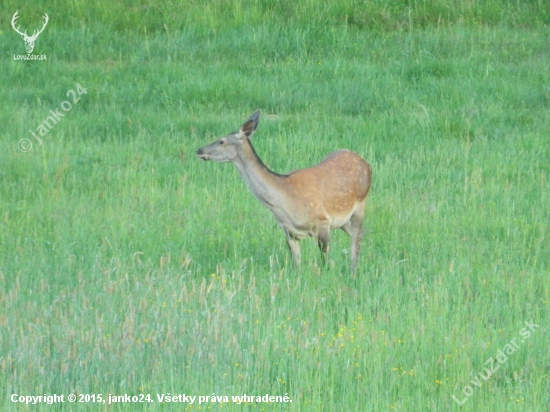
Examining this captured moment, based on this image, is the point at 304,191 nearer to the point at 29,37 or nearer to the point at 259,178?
the point at 259,178

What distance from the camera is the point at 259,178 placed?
27.6 feet

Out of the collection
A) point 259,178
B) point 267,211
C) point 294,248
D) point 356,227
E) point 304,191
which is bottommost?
point 267,211

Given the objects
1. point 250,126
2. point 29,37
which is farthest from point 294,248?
point 29,37

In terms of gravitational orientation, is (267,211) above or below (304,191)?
below

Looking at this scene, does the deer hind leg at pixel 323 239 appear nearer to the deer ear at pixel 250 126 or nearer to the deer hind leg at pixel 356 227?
the deer hind leg at pixel 356 227

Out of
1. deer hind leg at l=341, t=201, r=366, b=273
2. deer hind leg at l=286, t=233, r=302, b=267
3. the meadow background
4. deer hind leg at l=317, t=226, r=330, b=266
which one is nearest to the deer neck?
deer hind leg at l=286, t=233, r=302, b=267

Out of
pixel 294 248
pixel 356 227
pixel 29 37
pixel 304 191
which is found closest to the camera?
pixel 294 248

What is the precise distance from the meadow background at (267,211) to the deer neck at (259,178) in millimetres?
582

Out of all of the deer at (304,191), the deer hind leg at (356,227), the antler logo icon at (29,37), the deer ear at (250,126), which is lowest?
the antler logo icon at (29,37)

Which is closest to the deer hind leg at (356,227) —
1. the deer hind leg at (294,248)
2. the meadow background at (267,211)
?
the meadow background at (267,211)

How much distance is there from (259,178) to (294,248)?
0.67m

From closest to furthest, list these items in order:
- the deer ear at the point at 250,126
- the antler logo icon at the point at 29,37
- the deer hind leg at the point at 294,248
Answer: the deer hind leg at the point at 294,248 < the deer ear at the point at 250,126 < the antler logo icon at the point at 29,37

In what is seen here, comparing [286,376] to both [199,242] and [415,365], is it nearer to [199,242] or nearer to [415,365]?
[415,365]

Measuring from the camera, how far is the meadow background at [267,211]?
→ 5.90m
